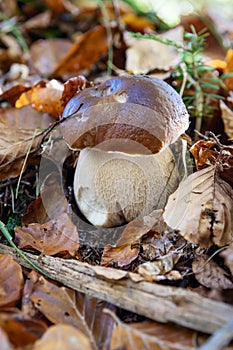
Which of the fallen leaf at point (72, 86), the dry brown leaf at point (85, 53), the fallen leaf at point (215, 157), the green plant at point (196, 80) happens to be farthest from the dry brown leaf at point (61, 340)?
the dry brown leaf at point (85, 53)

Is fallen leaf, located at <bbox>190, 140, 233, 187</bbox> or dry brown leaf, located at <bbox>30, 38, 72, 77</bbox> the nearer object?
fallen leaf, located at <bbox>190, 140, 233, 187</bbox>

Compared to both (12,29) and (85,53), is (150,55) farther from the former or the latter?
(12,29)

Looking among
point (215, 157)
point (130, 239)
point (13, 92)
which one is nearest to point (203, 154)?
point (215, 157)

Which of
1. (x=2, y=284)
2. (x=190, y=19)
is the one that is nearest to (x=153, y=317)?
(x=2, y=284)

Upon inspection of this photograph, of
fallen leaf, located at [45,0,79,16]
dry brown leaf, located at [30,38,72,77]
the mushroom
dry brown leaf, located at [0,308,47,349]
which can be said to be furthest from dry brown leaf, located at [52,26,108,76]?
dry brown leaf, located at [0,308,47,349]

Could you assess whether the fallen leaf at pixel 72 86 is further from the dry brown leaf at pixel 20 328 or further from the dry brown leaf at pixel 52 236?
the dry brown leaf at pixel 20 328

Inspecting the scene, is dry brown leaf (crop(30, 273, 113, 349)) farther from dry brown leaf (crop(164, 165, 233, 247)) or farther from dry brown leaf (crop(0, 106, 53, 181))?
dry brown leaf (crop(0, 106, 53, 181))
